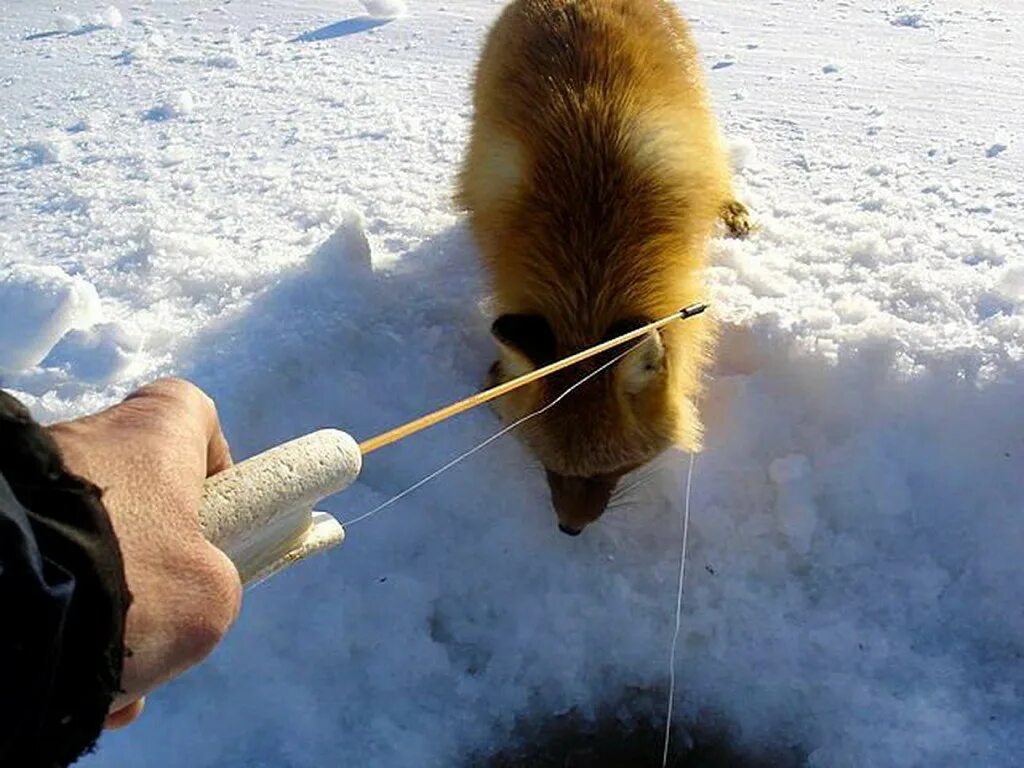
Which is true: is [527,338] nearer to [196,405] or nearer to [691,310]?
[691,310]

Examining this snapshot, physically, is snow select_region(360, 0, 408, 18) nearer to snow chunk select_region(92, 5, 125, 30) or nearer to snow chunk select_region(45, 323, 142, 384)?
snow chunk select_region(92, 5, 125, 30)

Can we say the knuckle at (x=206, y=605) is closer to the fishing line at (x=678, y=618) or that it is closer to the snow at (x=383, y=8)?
the fishing line at (x=678, y=618)

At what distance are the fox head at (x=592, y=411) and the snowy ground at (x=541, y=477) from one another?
36 cm

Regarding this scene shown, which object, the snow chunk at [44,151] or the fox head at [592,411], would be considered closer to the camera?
the fox head at [592,411]

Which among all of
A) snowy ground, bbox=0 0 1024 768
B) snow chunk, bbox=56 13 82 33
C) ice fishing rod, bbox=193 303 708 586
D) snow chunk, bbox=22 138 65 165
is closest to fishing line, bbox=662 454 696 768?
snowy ground, bbox=0 0 1024 768

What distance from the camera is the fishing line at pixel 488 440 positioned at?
380 centimetres

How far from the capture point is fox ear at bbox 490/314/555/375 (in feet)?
12.9

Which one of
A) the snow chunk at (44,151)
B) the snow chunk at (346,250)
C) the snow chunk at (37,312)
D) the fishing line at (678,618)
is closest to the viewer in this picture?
the fishing line at (678,618)

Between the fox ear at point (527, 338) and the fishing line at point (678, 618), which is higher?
the fox ear at point (527, 338)

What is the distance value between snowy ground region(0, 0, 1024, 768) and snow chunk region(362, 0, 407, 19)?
12.3 feet

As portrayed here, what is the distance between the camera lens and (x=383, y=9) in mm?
9492

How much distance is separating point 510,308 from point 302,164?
10.0 feet

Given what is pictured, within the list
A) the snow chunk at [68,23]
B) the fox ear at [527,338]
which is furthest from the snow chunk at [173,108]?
the fox ear at [527,338]

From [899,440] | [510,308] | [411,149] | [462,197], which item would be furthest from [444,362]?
[411,149]
